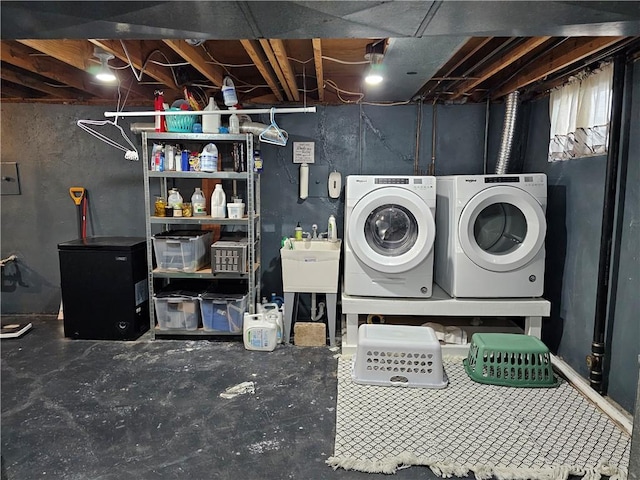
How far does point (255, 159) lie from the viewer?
3480 mm

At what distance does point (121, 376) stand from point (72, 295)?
100cm

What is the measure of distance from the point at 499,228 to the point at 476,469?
6.07ft

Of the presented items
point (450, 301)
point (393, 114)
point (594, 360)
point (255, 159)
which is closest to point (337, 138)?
point (393, 114)

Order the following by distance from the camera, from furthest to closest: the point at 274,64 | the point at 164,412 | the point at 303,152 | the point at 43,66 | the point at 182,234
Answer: the point at 303,152 → the point at 182,234 → the point at 43,66 → the point at 274,64 → the point at 164,412

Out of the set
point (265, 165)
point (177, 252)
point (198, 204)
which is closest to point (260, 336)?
point (177, 252)

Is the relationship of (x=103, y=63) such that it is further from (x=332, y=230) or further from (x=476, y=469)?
(x=476, y=469)

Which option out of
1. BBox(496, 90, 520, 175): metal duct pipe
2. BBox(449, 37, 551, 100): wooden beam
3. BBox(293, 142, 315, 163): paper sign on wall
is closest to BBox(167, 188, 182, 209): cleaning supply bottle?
BBox(293, 142, 315, 163): paper sign on wall

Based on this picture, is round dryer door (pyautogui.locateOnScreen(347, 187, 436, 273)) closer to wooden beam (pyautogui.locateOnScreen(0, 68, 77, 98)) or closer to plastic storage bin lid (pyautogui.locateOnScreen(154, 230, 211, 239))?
plastic storage bin lid (pyautogui.locateOnScreen(154, 230, 211, 239))

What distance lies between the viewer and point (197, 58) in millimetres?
2678

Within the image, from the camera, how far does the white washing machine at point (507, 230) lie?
2893 mm

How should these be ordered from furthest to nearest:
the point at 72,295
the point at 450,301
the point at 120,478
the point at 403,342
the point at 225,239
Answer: the point at 225,239
the point at 72,295
the point at 450,301
the point at 403,342
the point at 120,478

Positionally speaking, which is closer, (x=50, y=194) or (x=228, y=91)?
(x=228, y=91)

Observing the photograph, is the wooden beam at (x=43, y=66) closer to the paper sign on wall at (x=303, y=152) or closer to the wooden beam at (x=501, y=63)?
the paper sign on wall at (x=303, y=152)

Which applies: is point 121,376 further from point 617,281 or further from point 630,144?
point 630,144
